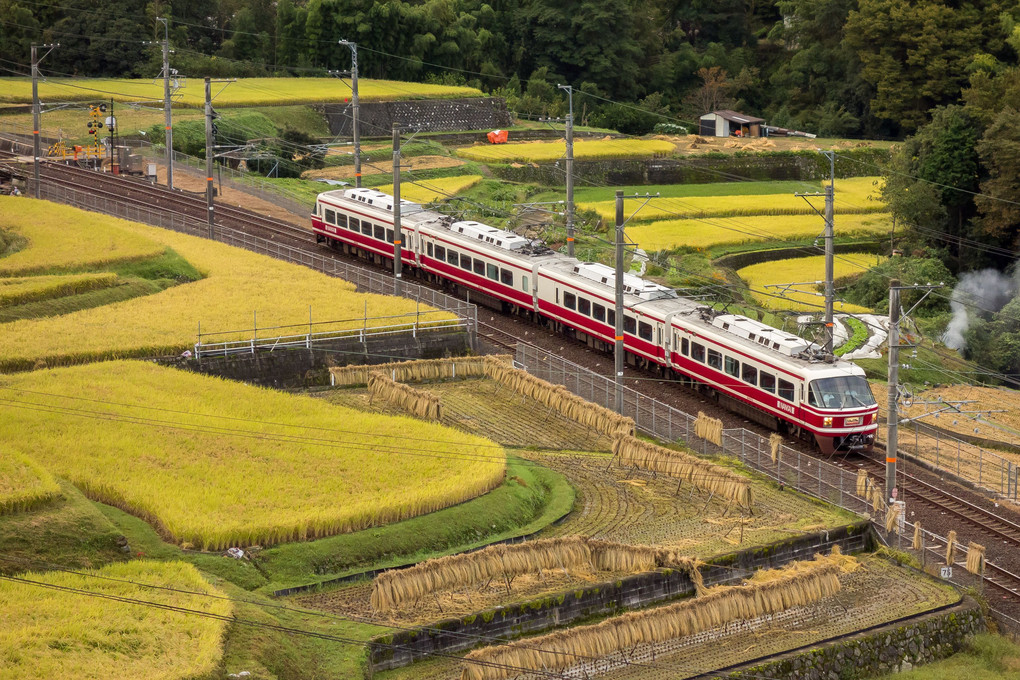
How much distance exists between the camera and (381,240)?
219ft

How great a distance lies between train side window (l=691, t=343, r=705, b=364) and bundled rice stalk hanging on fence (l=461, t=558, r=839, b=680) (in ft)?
48.4

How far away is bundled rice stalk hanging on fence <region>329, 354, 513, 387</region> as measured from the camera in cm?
5138

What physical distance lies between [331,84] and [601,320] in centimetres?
6881

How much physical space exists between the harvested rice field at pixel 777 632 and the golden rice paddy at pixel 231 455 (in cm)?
638

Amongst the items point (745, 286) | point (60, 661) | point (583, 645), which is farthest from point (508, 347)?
point (60, 661)

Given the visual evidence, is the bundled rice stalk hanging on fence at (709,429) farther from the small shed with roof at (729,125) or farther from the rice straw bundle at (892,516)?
the small shed with roof at (729,125)

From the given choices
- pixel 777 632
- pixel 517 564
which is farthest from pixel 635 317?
pixel 777 632

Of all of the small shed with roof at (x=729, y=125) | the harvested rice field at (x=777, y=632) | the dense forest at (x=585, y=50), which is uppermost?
the dense forest at (x=585, y=50)

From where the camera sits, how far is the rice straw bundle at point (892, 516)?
3819cm

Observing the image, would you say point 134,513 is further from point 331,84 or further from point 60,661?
point 331,84

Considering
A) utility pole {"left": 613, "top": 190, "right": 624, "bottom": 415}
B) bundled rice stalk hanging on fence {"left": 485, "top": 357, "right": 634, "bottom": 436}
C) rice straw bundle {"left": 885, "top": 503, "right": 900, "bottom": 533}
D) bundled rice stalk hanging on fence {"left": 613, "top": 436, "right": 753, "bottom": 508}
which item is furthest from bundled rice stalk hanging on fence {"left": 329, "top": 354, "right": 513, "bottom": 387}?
rice straw bundle {"left": 885, "top": 503, "right": 900, "bottom": 533}

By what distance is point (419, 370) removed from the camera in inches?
2047

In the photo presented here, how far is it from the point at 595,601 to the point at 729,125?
3491 inches

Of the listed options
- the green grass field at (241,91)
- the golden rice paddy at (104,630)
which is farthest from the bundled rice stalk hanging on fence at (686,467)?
the green grass field at (241,91)
